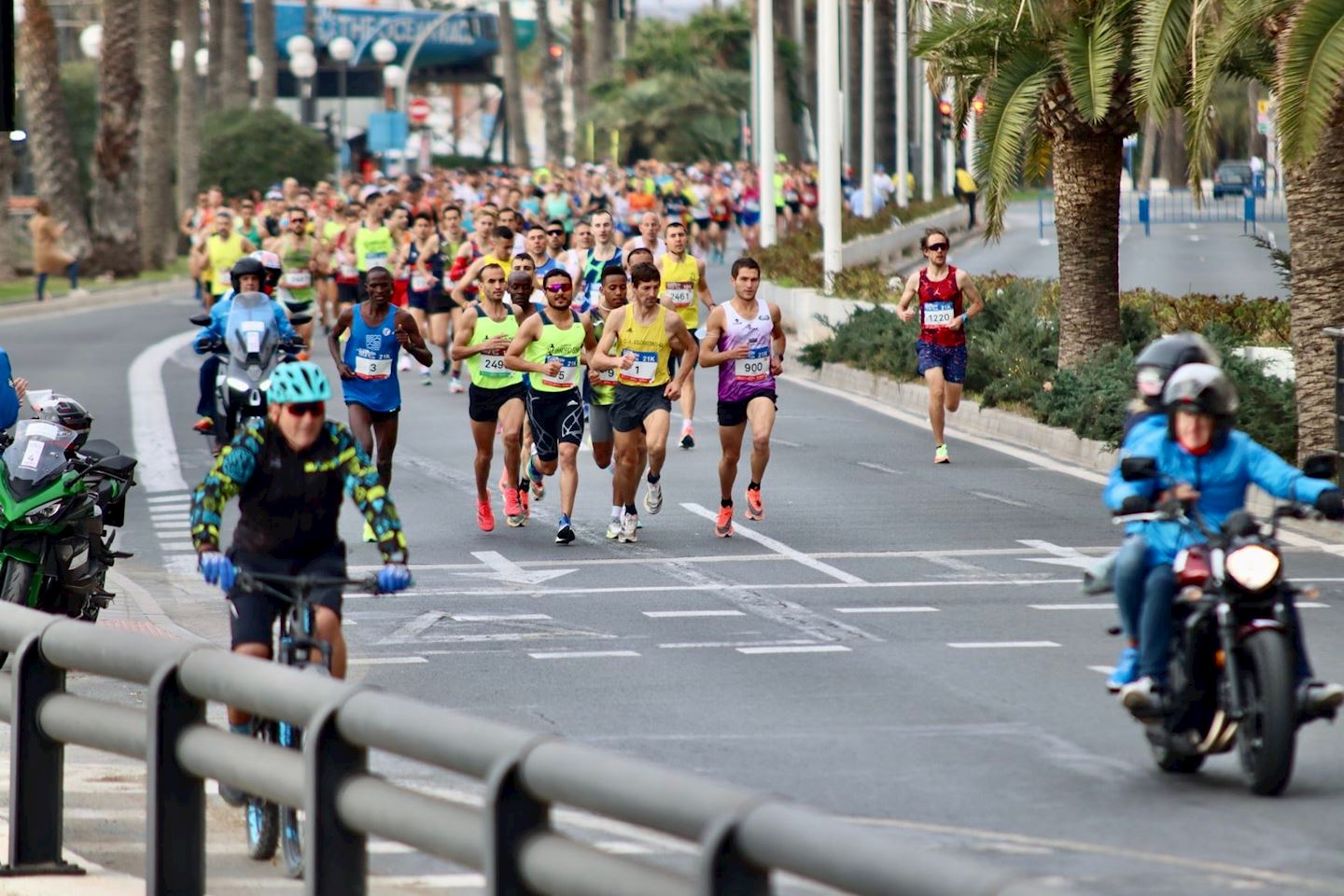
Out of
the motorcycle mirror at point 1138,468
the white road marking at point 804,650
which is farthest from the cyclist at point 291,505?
the white road marking at point 804,650

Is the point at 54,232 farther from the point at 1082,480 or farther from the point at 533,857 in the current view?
the point at 533,857

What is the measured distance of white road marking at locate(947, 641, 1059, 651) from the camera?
39.4 feet

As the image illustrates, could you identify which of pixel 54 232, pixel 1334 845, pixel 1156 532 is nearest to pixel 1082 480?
pixel 1156 532

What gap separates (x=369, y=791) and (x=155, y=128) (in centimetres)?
4696

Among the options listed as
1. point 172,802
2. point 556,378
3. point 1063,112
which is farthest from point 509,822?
point 1063,112

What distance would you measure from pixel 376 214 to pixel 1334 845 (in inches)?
934

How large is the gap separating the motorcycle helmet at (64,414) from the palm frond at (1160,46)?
33.4 feet

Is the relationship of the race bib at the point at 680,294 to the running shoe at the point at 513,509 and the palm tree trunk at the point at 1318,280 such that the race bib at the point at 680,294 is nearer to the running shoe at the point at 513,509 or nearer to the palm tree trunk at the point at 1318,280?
the running shoe at the point at 513,509

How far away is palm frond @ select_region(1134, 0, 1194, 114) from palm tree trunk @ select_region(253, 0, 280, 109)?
51754mm

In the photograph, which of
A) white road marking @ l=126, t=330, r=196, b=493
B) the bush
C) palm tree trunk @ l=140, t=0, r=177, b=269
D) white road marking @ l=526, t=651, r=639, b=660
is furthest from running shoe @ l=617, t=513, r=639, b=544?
the bush

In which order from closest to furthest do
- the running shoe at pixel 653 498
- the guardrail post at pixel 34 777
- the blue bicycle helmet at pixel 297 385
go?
the guardrail post at pixel 34 777, the blue bicycle helmet at pixel 297 385, the running shoe at pixel 653 498

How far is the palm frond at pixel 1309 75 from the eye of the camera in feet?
53.2

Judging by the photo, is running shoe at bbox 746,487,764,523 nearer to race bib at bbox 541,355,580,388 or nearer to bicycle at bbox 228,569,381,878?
race bib at bbox 541,355,580,388

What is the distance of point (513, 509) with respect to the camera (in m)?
17.2
